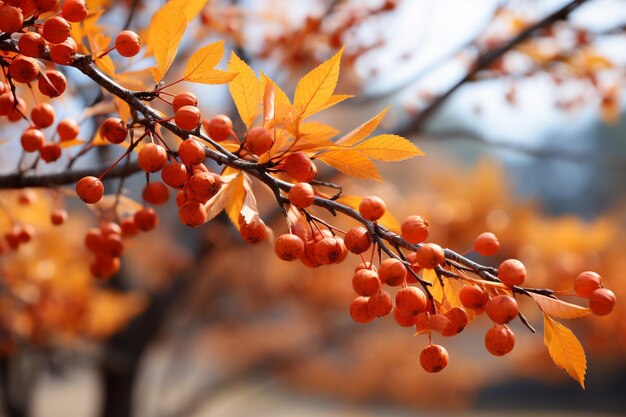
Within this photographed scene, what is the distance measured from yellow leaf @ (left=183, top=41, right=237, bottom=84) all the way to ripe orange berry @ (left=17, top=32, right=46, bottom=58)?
0.17 meters

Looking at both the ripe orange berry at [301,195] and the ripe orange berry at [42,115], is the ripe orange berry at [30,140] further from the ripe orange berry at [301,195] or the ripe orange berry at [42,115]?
the ripe orange berry at [301,195]

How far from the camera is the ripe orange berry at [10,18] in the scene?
0.57 m

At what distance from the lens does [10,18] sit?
0.58 meters

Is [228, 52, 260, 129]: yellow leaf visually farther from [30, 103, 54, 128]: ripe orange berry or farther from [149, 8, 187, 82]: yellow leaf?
[30, 103, 54, 128]: ripe orange berry

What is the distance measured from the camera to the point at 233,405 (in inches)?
480

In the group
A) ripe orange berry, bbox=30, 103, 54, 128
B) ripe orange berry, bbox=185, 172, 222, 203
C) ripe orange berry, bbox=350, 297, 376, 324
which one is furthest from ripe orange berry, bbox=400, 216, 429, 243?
ripe orange berry, bbox=30, 103, 54, 128

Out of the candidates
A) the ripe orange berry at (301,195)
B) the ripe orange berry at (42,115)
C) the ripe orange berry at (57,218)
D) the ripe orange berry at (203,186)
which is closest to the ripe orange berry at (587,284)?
the ripe orange berry at (301,195)

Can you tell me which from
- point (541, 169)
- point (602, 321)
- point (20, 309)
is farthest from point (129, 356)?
point (541, 169)

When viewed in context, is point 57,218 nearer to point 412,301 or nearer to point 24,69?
point 24,69

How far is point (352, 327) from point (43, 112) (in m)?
4.21

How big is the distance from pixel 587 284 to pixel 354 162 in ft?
1.04

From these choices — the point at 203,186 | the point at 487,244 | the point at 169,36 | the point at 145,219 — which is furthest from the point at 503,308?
the point at 145,219

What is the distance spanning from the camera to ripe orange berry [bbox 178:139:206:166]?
598 mm

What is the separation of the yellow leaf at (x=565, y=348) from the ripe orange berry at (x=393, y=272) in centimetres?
18
